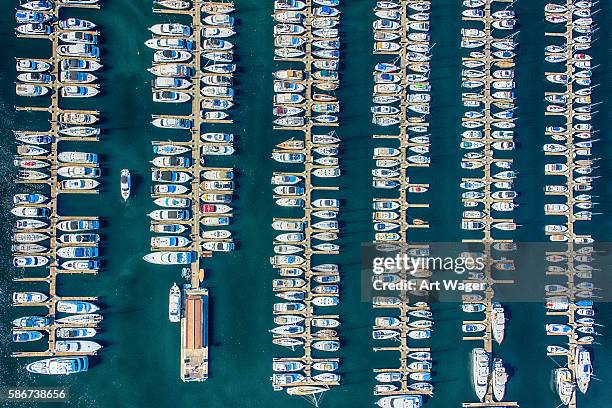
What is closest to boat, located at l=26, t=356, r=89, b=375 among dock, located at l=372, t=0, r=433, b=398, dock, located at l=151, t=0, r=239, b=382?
dock, located at l=151, t=0, r=239, b=382

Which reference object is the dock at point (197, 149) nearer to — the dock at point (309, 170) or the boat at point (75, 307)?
the dock at point (309, 170)

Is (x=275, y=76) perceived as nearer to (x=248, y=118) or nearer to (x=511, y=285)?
(x=248, y=118)

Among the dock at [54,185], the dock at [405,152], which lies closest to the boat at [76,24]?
the dock at [54,185]

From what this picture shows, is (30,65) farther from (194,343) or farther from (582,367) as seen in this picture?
(582,367)

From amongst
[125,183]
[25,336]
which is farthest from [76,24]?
[25,336]

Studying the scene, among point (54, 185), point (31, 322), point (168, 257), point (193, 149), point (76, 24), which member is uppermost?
point (76, 24)

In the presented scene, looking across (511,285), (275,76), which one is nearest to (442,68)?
(275,76)
